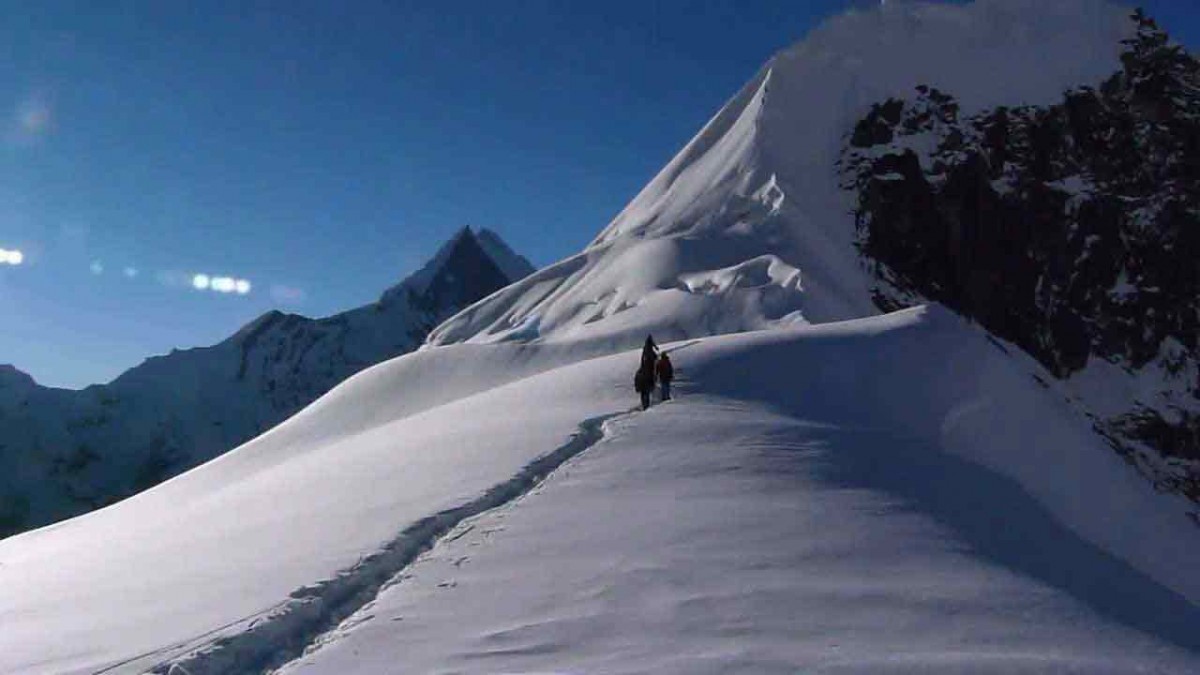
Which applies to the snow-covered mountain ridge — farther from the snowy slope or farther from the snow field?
the snow field

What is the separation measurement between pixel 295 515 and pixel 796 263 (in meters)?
47.1

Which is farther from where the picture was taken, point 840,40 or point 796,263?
point 840,40

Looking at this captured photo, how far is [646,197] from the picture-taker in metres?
85.8

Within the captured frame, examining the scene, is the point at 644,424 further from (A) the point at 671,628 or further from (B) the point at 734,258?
(B) the point at 734,258

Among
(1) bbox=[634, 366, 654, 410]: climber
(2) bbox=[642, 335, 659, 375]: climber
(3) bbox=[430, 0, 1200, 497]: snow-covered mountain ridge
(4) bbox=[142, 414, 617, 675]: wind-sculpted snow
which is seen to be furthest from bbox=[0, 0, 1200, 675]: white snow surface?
(3) bbox=[430, 0, 1200, 497]: snow-covered mountain ridge

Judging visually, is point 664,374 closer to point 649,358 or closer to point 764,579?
point 649,358

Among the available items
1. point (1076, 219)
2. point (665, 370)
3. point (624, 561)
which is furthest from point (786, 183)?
point (624, 561)

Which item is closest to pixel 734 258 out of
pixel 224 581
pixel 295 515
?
pixel 295 515

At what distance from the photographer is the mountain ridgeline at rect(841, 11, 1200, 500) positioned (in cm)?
8256

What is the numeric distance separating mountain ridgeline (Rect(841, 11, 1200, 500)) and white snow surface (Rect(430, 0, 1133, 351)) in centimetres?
240

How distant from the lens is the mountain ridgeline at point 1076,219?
8256 cm

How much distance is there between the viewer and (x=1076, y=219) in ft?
303

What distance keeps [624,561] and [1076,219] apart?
91.2 meters

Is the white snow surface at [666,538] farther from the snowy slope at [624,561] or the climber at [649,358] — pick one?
the climber at [649,358]
